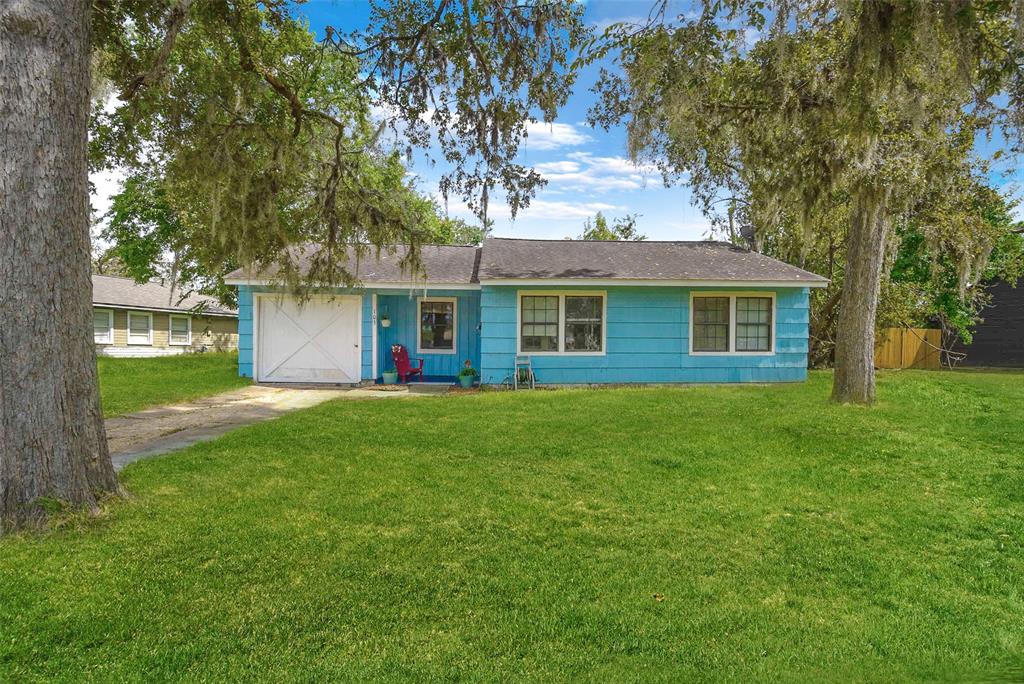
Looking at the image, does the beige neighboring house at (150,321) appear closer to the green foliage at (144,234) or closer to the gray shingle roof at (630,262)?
the green foliage at (144,234)

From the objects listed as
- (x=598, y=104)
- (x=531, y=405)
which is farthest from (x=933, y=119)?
(x=531, y=405)

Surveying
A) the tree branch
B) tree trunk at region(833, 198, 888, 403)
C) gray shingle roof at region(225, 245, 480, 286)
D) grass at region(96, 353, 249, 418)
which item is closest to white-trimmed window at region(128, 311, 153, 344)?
grass at region(96, 353, 249, 418)

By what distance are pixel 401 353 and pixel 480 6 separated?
7948 millimetres

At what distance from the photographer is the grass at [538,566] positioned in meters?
2.38

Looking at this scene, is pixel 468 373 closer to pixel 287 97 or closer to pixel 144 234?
pixel 287 97

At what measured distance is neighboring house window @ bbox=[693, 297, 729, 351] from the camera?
11805 millimetres

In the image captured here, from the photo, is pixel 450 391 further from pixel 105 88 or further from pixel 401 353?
pixel 105 88

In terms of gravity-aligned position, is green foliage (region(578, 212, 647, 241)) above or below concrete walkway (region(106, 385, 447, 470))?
above

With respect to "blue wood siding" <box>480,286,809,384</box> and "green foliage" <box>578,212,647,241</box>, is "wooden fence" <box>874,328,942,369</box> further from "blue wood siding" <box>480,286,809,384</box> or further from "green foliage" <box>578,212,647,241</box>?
"green foliage" <box>578,212,647,241</box>

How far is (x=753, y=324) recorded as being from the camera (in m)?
11.8

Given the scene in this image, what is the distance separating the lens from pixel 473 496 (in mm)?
4355

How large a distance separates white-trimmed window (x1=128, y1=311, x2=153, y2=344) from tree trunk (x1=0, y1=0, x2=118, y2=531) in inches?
891

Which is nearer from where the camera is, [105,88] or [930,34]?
[930,34]

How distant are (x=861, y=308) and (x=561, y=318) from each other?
534 cm
